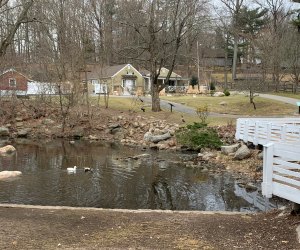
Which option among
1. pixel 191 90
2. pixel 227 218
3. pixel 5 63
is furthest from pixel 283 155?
pixel 191 90

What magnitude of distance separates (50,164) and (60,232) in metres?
11.1

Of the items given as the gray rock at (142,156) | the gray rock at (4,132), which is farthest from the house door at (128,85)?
the gray rock at (142,156)

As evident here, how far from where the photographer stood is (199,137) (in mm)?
21594

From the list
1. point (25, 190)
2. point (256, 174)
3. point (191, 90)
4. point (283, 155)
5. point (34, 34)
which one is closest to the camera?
point (283, 155)

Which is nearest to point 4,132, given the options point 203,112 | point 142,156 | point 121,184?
point 142,156

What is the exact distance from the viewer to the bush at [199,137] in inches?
830

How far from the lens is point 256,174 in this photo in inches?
604

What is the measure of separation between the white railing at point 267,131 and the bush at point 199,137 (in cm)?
161

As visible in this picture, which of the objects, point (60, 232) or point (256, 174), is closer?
point (60, 232)

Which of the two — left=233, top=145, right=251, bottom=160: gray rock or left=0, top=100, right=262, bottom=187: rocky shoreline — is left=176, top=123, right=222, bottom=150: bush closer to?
left=0, top=100, right=262, bottom=187: rocky shoreline

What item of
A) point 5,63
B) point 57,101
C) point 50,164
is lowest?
point 50,164

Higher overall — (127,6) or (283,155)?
(127,6)

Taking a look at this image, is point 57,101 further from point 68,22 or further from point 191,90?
point 191,90

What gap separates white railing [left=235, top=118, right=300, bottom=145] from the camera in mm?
15312
